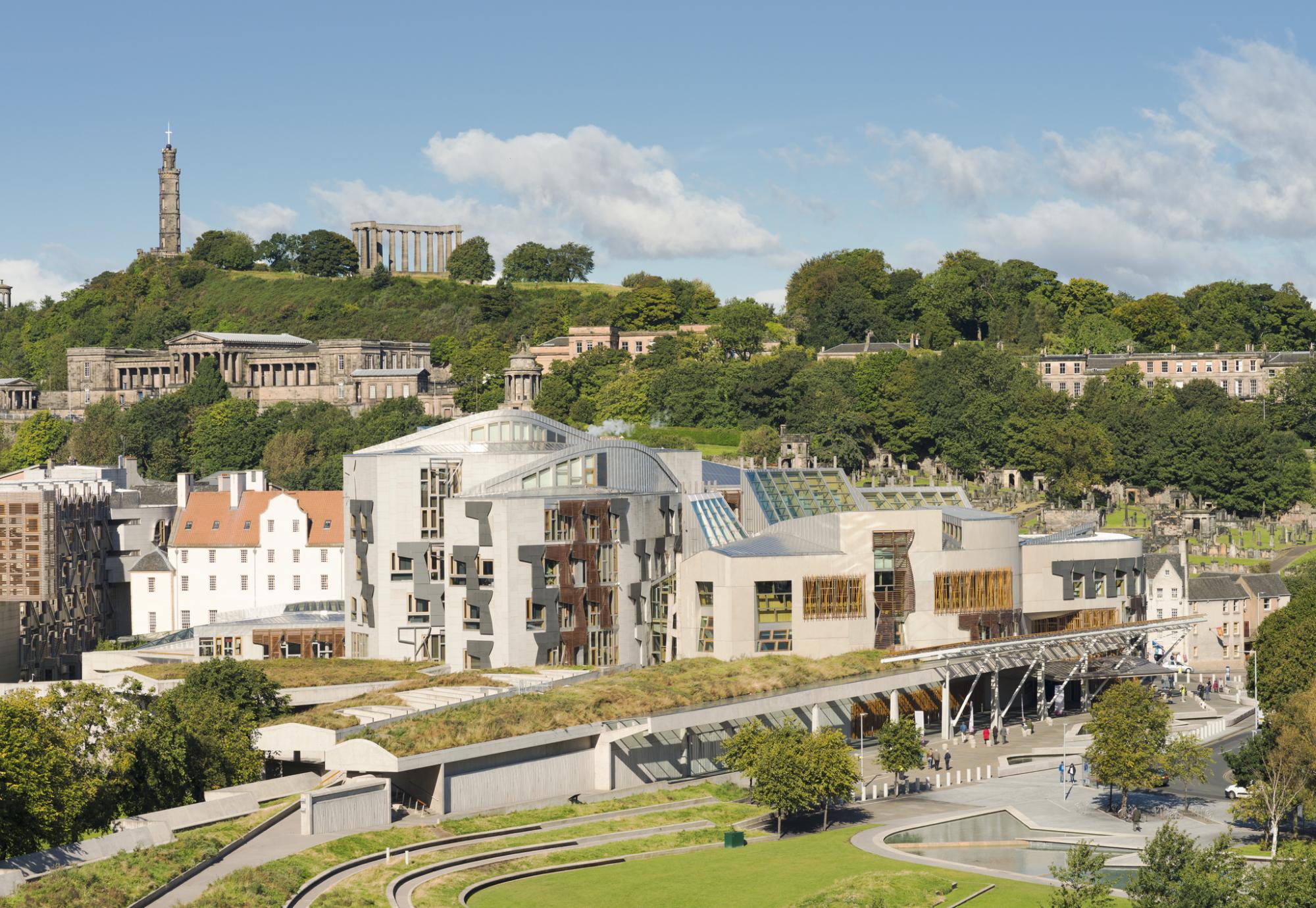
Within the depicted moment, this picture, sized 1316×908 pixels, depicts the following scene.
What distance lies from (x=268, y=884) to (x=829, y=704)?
135 ft

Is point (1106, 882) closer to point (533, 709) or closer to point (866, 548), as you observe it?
point (533, 709)

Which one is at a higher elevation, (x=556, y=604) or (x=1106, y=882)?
(x=556, y=604)

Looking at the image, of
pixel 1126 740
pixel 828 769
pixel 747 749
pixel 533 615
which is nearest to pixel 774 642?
pixel 533 615

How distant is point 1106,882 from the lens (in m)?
62.2

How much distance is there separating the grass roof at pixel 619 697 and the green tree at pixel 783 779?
766 centimetres

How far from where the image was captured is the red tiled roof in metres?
136

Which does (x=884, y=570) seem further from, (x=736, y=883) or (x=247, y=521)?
(x=247, y=521)

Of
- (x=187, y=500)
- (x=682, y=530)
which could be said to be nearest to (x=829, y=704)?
(x=682, y=530)

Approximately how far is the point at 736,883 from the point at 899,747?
65.4 ft

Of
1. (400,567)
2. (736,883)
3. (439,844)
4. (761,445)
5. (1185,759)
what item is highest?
(761,445)

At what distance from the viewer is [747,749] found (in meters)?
78.5

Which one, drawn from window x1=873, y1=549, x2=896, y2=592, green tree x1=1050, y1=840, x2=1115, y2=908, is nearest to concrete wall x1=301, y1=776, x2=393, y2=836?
green tree x1=1050, y1=840, x2=1115, y2=908

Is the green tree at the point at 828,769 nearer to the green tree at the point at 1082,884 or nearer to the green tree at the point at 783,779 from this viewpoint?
the green tree at the point at 783,779

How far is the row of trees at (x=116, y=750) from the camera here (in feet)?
195
